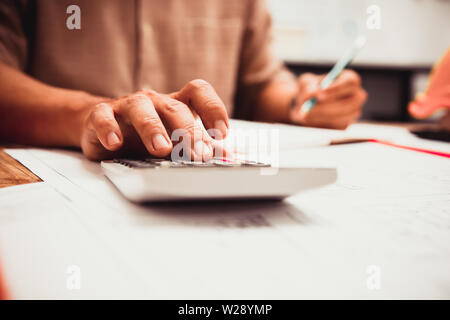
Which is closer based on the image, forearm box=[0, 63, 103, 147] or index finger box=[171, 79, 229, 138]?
index finger box=[171, 79, 229, 138]

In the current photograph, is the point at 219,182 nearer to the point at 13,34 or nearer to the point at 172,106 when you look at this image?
the point at 172,106

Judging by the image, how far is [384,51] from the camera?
1.58 meters

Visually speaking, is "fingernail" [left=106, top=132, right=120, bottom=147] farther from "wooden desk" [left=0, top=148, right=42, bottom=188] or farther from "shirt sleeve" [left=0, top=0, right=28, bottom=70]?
"shirt sleeve" [left=0, top=0, right=28, bottom=70]

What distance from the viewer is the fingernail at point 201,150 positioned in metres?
0.25

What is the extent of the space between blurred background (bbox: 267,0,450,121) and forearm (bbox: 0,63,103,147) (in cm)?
116

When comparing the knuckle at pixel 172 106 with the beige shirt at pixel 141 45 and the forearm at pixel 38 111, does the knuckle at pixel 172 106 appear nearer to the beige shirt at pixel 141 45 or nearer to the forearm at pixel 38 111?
the forearm at pixel 38 111

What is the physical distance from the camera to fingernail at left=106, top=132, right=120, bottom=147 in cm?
28

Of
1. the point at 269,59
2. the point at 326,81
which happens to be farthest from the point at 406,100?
the point at 326,81

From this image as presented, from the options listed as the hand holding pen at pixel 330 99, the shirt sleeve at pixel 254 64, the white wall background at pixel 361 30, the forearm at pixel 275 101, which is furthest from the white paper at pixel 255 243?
the white wall background at pixel 361 30

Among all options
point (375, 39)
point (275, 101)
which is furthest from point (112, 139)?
point (375, 39)

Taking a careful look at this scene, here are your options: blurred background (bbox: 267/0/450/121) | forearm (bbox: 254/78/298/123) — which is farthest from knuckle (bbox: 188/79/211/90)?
blurred background (bbox: 267/0/450/121)

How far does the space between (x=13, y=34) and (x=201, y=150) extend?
1.84 ft

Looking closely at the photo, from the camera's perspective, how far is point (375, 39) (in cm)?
157
